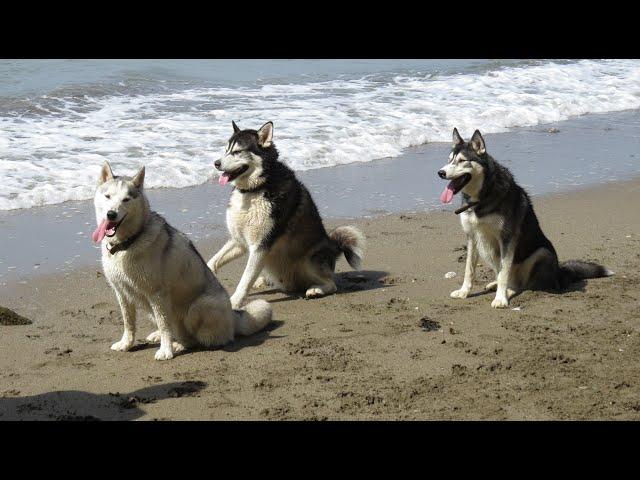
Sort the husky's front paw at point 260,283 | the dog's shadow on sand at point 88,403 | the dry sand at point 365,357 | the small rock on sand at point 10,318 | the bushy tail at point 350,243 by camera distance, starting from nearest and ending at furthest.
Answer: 1. the dog's shadow on sand at point 88,403
2. the dry sand at point 365,357
3. the small rock on sand at point 10,318
4. the bushy tail at point 350,243
5. the husky's front paw at point 260,283

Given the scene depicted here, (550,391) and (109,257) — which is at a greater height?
(109,257)

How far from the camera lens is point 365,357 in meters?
7.10

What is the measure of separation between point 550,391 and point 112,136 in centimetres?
991

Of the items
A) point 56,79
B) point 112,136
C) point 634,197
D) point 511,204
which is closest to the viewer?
point 511,204

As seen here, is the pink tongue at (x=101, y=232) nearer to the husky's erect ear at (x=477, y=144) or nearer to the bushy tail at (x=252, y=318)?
the bushy tail at (x=252, y=318)

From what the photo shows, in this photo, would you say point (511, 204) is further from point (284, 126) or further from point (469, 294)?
point (284, 126)

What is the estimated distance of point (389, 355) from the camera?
712 centimetres

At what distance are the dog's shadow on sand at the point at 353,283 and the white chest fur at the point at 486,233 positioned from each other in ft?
3.31

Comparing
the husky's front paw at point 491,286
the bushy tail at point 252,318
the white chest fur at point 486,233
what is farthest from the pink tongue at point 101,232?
the husky's front paw at point 491,286

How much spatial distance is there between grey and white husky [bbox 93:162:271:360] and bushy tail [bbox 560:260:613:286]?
132 inches

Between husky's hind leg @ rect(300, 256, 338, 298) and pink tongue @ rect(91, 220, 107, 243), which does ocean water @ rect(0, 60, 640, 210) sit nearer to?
husky's hind leg @ rect(300, 256, 338, 298)

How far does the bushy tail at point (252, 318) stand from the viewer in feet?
25.0

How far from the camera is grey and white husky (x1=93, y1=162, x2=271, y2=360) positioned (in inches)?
272

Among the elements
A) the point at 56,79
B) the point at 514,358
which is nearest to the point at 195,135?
the point at 56,79
